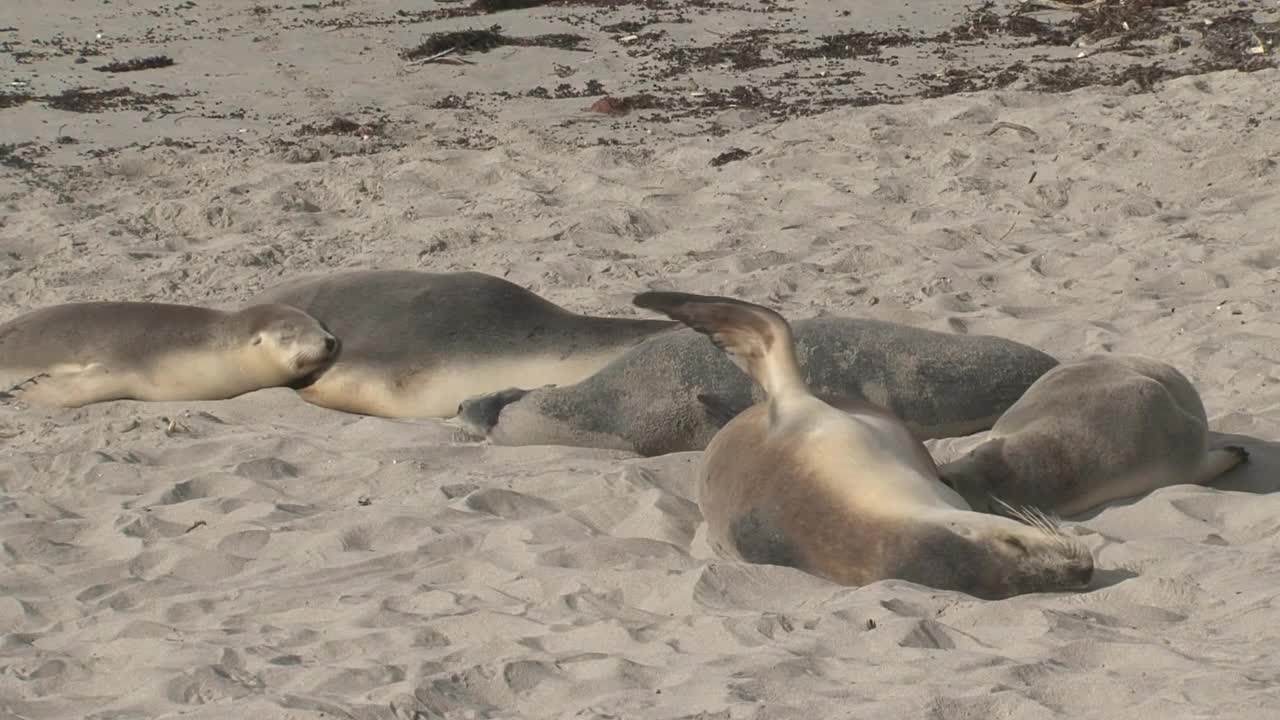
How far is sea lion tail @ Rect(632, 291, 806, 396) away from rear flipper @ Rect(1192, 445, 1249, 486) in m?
1.13

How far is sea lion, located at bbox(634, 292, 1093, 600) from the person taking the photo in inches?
156

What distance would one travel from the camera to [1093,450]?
15.7 feet

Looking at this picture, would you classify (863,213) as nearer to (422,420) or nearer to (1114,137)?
(1114,137)

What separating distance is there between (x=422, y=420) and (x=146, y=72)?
527cm

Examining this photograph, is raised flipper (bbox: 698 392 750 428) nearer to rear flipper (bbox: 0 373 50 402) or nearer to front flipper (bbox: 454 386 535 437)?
front flipper (bbox: 454 386 535 437)

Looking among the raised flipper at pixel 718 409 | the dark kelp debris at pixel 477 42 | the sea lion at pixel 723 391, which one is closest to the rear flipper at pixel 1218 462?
the sea lion at pixel 723 391

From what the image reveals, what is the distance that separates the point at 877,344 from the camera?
5750mm

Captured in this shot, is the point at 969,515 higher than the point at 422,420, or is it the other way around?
the point at 969,515

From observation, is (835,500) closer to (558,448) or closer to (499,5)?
(558,448)

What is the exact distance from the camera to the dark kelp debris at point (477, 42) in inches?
431

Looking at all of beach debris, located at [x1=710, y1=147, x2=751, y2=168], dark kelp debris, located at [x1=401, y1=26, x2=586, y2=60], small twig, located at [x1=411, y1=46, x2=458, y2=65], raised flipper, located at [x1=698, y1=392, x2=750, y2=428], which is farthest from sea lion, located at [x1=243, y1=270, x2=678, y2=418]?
dark kelp debris, located at [x1=401, y1=26, x2=586, y2=60]

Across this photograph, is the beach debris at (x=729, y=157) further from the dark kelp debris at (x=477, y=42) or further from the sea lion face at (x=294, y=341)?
the sea lion face at (x=294, y=341)

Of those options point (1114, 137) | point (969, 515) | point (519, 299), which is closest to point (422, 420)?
point (519, 299)

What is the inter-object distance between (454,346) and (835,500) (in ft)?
7.45
